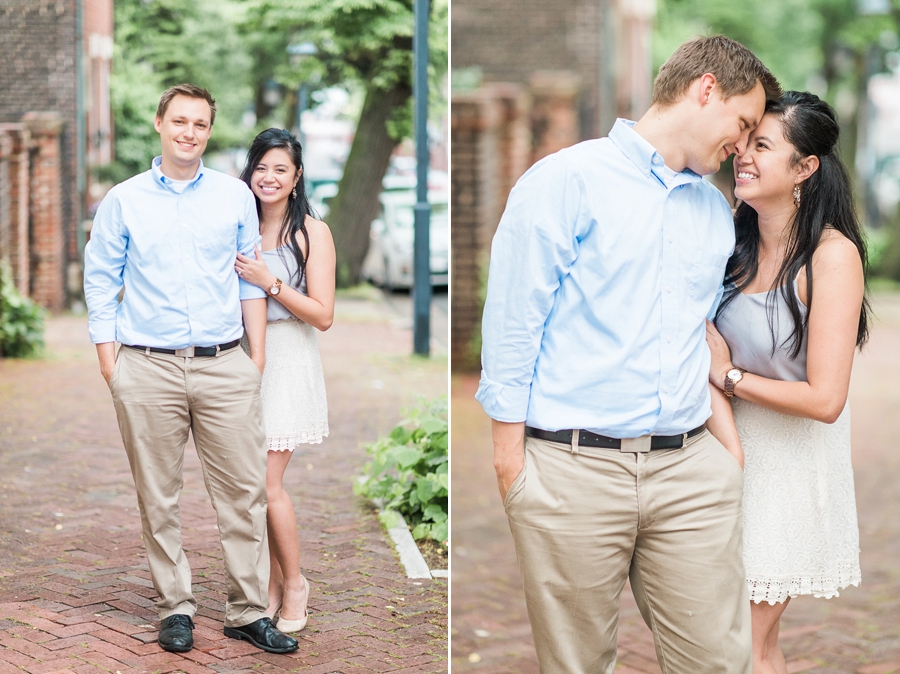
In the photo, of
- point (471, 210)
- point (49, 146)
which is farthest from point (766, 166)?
point (49, 146)

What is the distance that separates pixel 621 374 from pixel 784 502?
0.78 m

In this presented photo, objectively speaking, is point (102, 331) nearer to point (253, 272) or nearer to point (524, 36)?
point (253, 272)

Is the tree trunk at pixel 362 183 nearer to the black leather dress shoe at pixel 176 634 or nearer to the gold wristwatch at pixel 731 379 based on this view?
the black leather dress shoe at pixel 176 634

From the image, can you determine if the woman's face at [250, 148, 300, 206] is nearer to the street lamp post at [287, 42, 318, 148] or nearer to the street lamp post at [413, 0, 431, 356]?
the street lamp post at [413, 0, 431, 356]

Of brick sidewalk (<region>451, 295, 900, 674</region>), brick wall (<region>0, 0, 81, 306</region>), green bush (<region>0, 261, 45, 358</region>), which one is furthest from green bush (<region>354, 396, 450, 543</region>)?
brick wall (<region>0, 0, 81, 306</region>)

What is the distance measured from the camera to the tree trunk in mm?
15875

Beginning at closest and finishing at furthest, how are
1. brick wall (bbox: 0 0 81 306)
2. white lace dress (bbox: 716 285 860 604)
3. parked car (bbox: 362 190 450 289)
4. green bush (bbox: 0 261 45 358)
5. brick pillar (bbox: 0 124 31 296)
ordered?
1. white lace dress (bbox: 716 285 860 604)
2. green bush (bbox: 0 261 45 358)
3. brick wall (bbox: 0 0 81 306)
4. brick pillar (bbox: 0 124 31 296)
5. parked car (bbox: 362 190 450 289)

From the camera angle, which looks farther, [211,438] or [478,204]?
[478,204]

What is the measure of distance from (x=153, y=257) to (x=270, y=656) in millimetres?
1529

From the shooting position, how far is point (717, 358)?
117 inches

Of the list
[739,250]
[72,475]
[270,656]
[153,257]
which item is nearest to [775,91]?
[739,250]

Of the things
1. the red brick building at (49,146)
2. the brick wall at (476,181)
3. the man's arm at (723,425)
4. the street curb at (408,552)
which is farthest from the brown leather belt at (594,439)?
the red brick building at (49,146)

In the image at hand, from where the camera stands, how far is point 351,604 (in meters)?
4.49

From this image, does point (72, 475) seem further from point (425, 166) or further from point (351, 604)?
point (425, 166)
